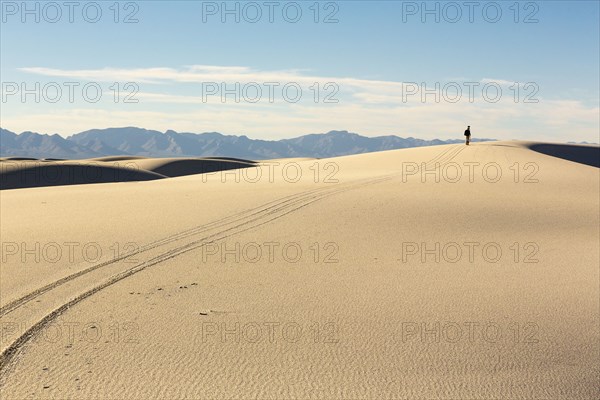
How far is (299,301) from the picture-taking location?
22.7 ft

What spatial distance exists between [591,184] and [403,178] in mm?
7083

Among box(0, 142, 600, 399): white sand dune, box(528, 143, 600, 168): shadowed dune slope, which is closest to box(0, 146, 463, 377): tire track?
Answer: box(0, 142, 600, 399): white sand dune

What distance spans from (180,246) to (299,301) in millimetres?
3472

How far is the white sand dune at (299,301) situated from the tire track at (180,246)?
0.13ft

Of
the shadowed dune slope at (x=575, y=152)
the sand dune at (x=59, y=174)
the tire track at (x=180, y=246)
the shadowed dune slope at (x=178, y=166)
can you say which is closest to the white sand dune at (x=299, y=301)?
the tire track at (x=180, y=246)

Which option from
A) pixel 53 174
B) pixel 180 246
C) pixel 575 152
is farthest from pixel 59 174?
pixel 575 152

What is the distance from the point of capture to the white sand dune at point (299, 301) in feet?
15.7

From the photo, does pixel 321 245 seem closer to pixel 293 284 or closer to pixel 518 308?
pixel 293 284

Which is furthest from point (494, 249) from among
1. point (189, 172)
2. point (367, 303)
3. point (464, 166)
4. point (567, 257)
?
point (189, 172)

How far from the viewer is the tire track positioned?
18.4 ft

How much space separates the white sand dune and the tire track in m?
0.04

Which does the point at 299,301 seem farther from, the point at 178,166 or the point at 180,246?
the point at 178,166

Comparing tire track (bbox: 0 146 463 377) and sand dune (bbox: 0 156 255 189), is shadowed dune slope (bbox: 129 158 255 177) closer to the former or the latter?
sand dune (bbox: 0 156 255 189)

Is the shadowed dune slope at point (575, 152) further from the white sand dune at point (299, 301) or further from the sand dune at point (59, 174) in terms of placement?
the white sand dune at point (299, 301)
